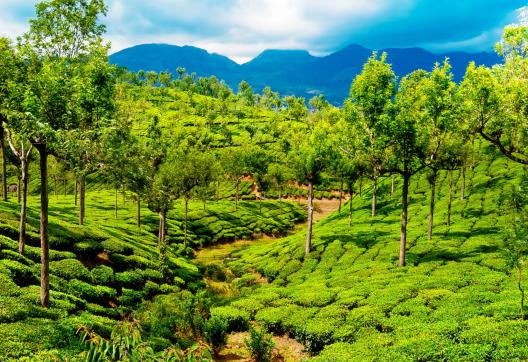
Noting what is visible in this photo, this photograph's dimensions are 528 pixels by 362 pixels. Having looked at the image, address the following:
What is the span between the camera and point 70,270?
3000 centimetres

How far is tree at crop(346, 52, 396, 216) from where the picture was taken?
1255 inches

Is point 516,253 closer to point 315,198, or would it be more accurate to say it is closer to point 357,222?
point 357,222

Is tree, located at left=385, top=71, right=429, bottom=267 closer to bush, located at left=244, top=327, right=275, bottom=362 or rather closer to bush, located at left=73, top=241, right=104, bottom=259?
bush, located at left=244, top=327, right=275, bottom=362

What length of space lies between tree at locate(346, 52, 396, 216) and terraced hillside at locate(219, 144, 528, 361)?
10.4 m

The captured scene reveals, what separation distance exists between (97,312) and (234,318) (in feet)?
31.6

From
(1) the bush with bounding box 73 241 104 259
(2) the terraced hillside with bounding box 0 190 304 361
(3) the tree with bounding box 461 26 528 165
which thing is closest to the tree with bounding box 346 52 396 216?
(3) the tree with bounding box 461 26 528 165

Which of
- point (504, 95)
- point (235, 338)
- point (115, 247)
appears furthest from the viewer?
point (115, 247)

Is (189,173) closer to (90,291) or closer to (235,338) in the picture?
(90,291)

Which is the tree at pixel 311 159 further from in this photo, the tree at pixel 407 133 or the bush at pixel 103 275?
the bush at pixel 103 275

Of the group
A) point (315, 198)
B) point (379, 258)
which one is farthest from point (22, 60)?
point (315, 198)

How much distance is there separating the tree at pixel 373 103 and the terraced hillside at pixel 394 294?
10.4 meters

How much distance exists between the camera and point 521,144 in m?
24.2

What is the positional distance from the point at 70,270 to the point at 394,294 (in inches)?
974

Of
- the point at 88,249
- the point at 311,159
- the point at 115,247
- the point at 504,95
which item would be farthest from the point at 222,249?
the point at 504,95
